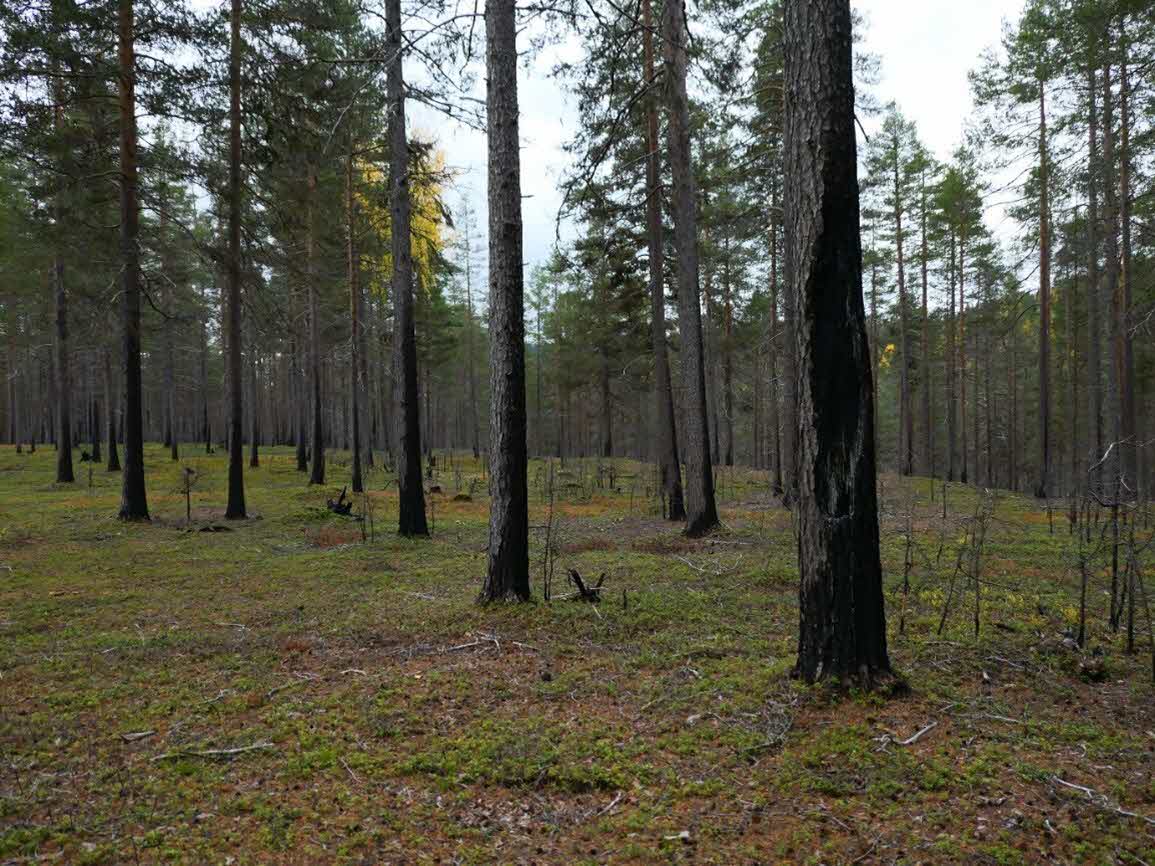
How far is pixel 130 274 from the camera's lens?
12.1m

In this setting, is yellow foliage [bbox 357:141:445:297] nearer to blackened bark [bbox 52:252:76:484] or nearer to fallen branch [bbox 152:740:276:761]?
blackened bark [bbox 52:252:76:484]

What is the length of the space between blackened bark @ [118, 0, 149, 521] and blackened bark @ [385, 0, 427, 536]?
4809mm

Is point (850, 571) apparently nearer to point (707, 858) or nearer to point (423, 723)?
point (707, 858)

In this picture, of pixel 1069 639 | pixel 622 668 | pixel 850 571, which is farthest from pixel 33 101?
pixel 1069 639

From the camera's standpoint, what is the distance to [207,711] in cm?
410

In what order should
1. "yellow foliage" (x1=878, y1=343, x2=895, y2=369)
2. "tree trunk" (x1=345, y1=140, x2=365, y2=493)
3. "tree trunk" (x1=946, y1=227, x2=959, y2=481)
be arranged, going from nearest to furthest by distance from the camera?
1. "tree trunk" (x1=345, y1=140, x2=365, y2=493)
2. "tree trunk" (x1=946, y1=227, x2=959, y2=481)
3. "yellow foliage" (x1=878, y1=343, x2=895, y2=369)

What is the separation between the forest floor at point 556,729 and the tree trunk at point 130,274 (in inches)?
223

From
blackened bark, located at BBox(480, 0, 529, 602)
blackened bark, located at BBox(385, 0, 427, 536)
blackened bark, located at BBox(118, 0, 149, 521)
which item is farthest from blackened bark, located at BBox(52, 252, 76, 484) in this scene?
blackened bark, located at BBox(480, 0, 529, 602)

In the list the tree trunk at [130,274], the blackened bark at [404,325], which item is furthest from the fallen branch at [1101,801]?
the tree trunk at [130,274]

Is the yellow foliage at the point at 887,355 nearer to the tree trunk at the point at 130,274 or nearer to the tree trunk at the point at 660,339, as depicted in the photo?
the tree trunk at the point at 660,339

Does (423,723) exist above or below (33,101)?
below

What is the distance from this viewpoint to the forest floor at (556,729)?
2.73 m

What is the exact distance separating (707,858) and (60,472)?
2558 cm

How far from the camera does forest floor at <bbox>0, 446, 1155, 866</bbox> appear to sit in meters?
2.73
